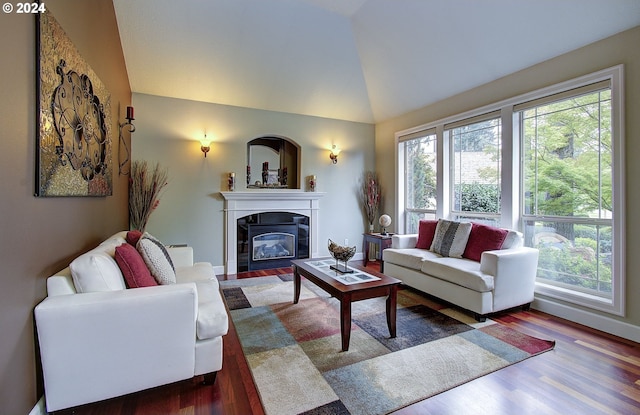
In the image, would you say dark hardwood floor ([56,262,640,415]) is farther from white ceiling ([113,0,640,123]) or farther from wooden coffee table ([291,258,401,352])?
white ceiling ([113,0,640,123])

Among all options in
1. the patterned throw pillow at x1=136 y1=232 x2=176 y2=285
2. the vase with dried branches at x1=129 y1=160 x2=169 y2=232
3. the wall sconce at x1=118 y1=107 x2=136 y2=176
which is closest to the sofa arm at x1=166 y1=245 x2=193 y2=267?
the patterned throw pillow at x1=136 y1=232 x2=176 y2=285

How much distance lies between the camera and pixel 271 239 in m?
5.14

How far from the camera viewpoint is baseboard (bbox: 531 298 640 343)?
8.48ft

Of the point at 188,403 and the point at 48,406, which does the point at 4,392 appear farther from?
the point at 188,403

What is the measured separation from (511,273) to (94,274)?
344 centimetres

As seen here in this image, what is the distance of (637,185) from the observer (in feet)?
8.38

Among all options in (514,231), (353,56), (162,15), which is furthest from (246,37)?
(514,231)

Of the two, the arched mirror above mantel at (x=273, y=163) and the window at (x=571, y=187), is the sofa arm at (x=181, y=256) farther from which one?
the window at (x=571, y=187)

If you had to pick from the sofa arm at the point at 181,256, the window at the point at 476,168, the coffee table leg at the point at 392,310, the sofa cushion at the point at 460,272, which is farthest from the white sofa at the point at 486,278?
the sofa arm at the point at 181,256

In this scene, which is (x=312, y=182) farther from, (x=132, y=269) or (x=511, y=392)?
(x=511, y=392)

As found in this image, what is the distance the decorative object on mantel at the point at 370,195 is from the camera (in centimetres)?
568

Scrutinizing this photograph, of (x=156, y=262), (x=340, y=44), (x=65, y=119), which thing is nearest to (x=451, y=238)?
(x=340, y=44)

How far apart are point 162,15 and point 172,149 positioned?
66.7 inches

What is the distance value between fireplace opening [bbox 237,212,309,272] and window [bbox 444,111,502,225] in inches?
97.9
